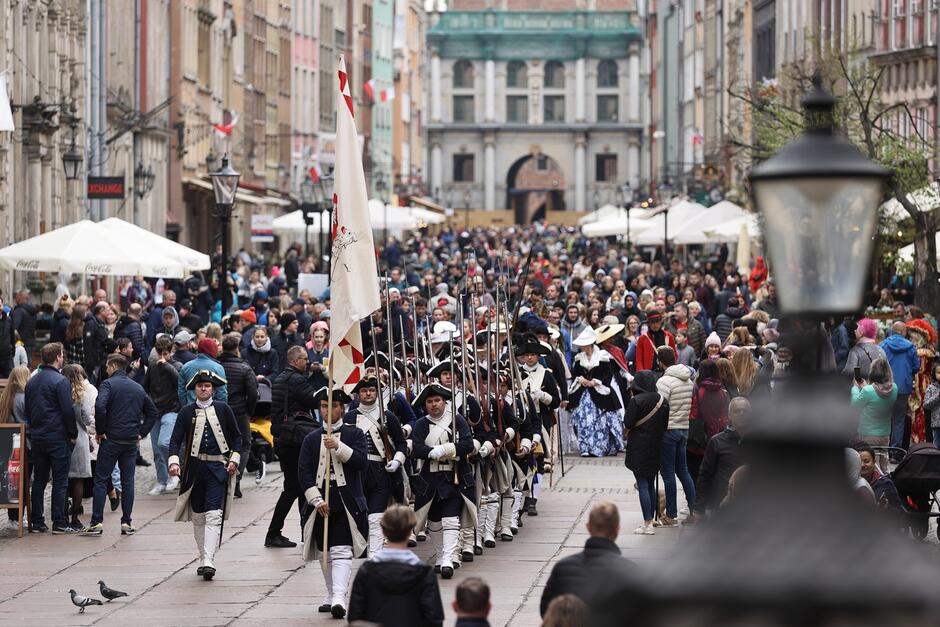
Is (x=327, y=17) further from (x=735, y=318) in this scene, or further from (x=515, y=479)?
(x=515, y=479)

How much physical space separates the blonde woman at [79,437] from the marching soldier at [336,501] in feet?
14.2

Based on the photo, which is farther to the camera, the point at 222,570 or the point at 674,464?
the point at 674,464

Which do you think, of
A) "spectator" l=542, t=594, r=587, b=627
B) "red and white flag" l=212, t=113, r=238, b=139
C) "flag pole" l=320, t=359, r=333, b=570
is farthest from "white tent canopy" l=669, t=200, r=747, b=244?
"spectator" l=542, t=594, r=587, b=627

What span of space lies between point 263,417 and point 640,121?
13557 centimetres

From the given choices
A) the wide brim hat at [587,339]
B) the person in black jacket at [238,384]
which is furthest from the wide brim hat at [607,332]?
the person in black jacket at [238,384]

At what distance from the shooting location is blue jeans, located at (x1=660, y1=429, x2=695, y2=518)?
659 inches

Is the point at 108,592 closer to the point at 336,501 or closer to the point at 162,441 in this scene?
the point at 336,501

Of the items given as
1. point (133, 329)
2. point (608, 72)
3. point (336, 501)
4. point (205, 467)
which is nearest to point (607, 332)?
point (133, 329)

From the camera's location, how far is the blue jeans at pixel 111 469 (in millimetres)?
16703

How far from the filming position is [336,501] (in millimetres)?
13148

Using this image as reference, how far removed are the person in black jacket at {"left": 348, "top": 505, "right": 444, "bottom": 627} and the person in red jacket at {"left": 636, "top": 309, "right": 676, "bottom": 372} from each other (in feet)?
46.3

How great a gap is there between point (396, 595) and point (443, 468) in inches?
222

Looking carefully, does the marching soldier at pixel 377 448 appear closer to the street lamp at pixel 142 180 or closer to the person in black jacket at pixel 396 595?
the person in black jacket at pixel 396 595

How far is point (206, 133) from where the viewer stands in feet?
194
